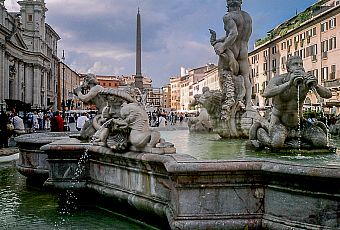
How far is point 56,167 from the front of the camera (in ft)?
25.2

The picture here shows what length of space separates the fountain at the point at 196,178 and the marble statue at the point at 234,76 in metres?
3.31

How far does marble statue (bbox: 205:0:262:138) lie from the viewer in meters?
Result: 11.2

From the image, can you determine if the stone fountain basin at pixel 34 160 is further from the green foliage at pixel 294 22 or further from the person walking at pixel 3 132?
the green foliage at pixel 294 22

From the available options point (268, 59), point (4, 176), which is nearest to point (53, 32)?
point (268, 59)

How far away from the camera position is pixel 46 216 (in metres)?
7.08

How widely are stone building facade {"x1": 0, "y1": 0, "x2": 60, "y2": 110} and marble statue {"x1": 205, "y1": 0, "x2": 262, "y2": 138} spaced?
55.2 m

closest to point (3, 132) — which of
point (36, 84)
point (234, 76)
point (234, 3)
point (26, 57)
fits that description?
point (234, 76)

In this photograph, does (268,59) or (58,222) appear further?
(268,59)

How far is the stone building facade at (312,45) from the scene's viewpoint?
45.3 meters

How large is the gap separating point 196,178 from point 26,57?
9013 cm

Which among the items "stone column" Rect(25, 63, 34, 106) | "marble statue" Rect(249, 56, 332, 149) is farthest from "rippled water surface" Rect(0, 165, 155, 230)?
"stone column" Rect(25, 63, 34, 106)

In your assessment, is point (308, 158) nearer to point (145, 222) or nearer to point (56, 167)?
point (145, 222)

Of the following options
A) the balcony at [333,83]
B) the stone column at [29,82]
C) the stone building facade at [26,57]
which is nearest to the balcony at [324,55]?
the balcony at [333,83]

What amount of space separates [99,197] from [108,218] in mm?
655
